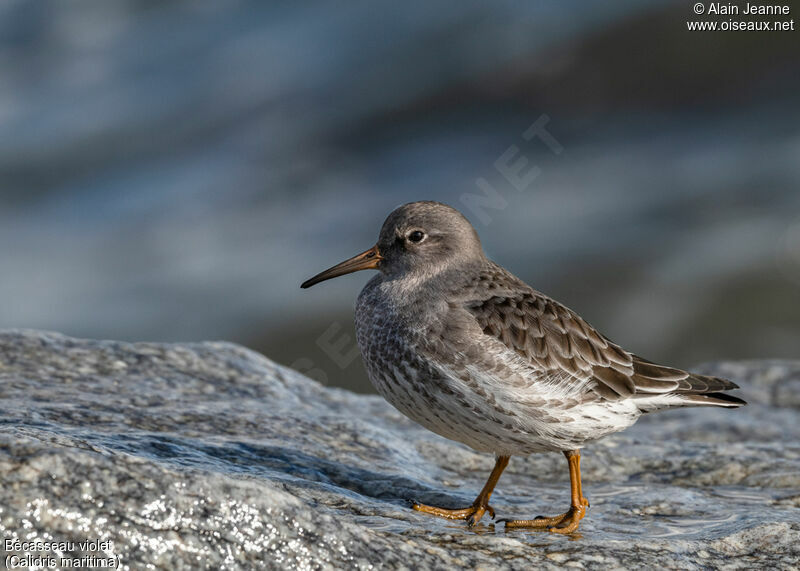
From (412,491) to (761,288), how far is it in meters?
12.1

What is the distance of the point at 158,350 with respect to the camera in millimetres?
8195

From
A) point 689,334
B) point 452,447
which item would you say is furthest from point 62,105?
point 452,447

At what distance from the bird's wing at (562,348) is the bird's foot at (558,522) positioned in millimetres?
791

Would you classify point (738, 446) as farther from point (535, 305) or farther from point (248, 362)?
point (248, 362)

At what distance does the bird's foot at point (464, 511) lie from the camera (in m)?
5.95

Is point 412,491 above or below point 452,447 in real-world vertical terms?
below

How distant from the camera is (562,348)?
6.45 meters

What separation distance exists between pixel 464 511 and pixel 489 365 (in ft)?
3.28

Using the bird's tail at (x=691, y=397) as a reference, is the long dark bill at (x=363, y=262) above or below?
above

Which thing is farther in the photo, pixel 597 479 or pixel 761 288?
pixel 761 288

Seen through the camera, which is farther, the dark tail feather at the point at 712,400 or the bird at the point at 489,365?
the dark tail feather at the point at 712,400

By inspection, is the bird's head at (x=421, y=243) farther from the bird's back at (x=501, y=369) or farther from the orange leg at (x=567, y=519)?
the orange leg at (x=567, y=519)
